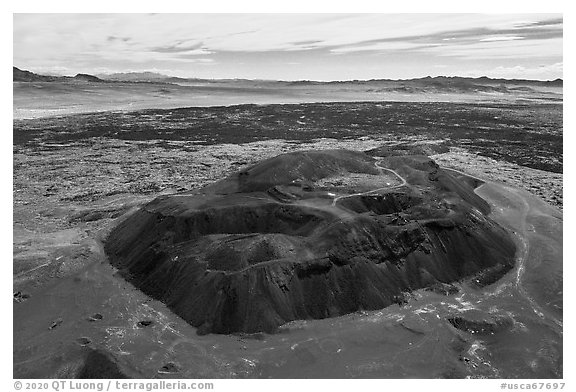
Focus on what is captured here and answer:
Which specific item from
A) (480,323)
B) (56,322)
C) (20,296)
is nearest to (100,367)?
(56,322)

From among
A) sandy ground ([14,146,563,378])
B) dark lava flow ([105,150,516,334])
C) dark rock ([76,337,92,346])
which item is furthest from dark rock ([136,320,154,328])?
dark rock ([76,337,92,346])

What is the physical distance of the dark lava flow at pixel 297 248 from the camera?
2188 cm

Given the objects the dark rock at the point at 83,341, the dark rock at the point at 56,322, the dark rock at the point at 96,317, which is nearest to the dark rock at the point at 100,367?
the dark rock at the point at 83,341

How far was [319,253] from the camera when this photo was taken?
23484mm

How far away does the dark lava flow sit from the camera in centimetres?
2188

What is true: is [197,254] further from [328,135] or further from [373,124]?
Answer: [373,124]

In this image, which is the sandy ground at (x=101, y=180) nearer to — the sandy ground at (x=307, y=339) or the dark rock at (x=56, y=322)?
the sandy ground at (x=307, y=339)

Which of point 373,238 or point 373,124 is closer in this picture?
point 373,238

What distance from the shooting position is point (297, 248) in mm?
23875

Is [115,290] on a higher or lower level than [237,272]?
lower

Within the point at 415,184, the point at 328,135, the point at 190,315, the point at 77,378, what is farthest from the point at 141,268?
the point at 328,135

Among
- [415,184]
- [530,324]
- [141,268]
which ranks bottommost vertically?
[530,324]

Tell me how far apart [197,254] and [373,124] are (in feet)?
229

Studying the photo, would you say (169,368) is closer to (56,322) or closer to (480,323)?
(56,322)
